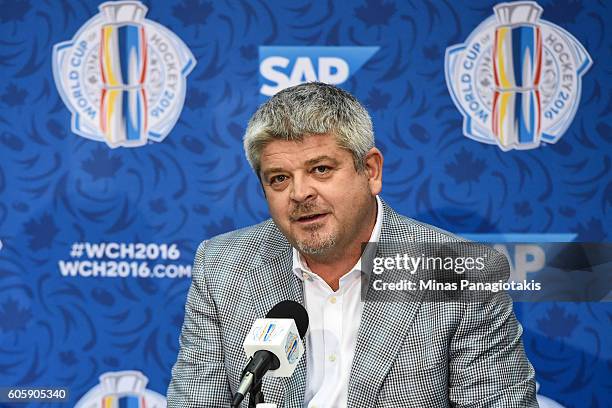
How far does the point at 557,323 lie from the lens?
285cm

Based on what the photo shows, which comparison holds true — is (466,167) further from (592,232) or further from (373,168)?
(373,168)

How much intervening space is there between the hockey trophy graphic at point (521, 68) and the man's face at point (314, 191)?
0.91 m

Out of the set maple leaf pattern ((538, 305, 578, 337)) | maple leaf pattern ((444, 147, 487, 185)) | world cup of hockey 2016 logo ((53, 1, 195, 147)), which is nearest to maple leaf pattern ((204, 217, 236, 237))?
world cup of hockey 2016 logo ((53, 1, 195, 147))

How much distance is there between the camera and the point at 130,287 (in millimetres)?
2904

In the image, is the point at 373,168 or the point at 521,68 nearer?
the point at 373,168

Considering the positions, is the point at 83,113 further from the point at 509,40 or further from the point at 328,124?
the point at 509,40

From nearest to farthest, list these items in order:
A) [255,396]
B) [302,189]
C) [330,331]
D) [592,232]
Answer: [255,396] → [302,189] → [330,331] → [592,232]

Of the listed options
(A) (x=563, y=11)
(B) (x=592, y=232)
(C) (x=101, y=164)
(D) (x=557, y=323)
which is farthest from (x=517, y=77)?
(C) (x=101, y=164)

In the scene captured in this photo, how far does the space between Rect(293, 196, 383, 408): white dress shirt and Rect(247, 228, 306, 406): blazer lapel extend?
0.12 ft

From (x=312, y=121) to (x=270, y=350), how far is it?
81cm

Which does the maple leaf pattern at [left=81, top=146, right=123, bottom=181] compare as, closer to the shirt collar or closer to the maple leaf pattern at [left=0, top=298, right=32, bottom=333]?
the maple leaf pattern at [left=0, top=298, right=32, bottom=333]

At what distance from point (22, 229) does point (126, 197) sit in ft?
1.32

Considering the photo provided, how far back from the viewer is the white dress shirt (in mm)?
2154

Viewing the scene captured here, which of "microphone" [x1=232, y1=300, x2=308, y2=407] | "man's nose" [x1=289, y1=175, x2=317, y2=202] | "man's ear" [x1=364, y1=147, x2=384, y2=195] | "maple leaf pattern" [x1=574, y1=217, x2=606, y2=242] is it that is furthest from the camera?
"maple leaf pattern" [x1=574, y1=217, x2=606, y2=242]
